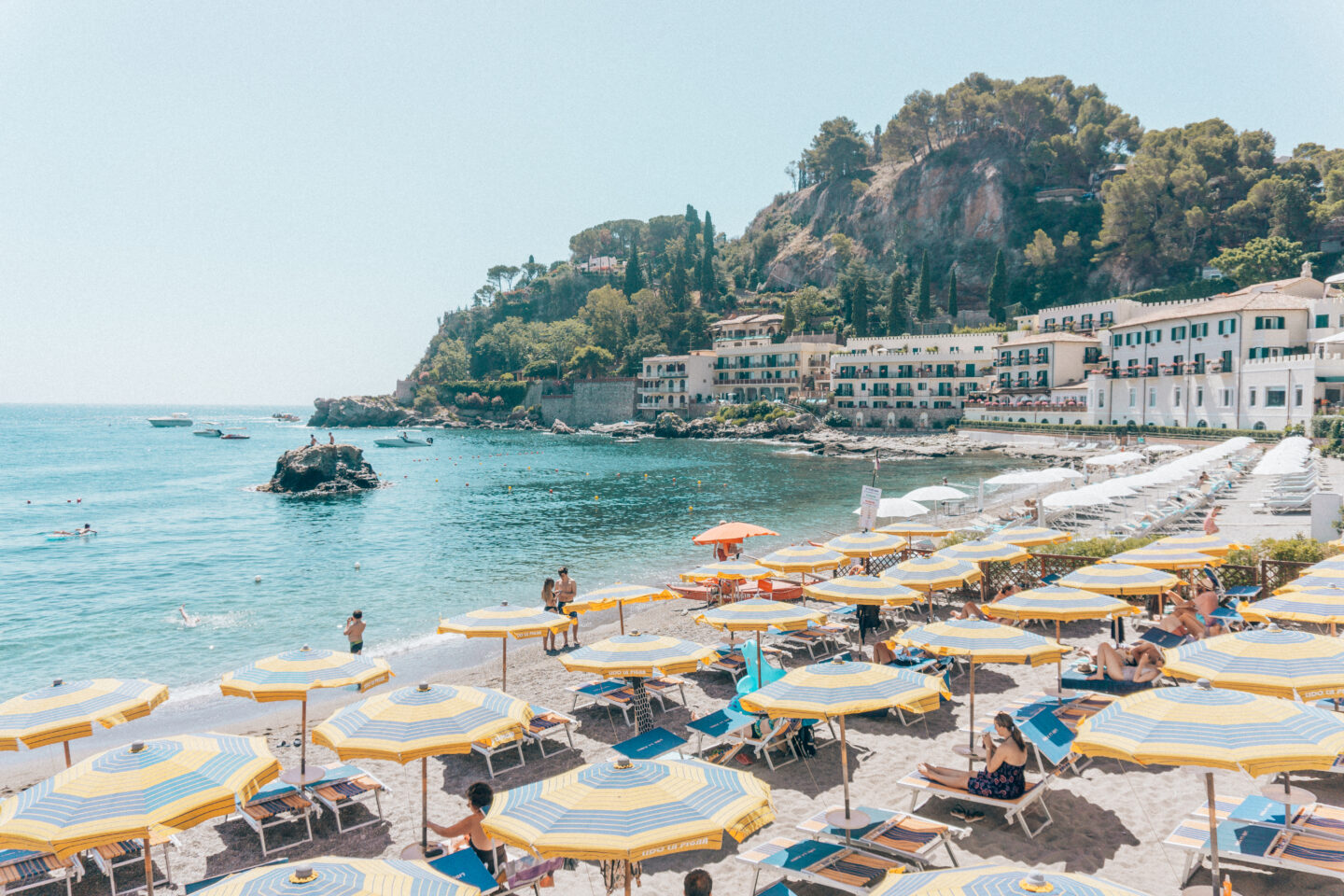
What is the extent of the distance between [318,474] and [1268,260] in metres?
91.5

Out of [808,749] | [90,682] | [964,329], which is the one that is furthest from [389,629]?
[964,329]

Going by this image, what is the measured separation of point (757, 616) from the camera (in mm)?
12156

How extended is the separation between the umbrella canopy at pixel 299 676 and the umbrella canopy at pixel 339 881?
456 centimetres

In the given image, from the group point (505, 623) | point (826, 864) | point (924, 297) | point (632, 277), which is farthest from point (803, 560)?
point (632, 277)

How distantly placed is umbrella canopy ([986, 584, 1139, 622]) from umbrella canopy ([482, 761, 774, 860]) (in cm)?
667

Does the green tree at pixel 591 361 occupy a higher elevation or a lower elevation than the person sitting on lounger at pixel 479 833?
higher

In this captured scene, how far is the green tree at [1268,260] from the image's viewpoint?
79.4m

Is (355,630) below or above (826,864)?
below

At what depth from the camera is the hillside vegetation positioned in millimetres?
90938

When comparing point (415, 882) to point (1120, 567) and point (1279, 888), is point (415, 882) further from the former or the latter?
point (1120, 567)

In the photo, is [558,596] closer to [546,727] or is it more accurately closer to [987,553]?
[546,727]

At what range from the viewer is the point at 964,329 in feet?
332

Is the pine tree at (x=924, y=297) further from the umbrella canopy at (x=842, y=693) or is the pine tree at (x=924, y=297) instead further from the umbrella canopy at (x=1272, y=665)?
the umbrella canopy at (x=842, y=693)

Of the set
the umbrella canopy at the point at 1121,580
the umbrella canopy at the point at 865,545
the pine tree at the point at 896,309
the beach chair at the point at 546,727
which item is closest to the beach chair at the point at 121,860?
the beach chair at the point at 546,727
